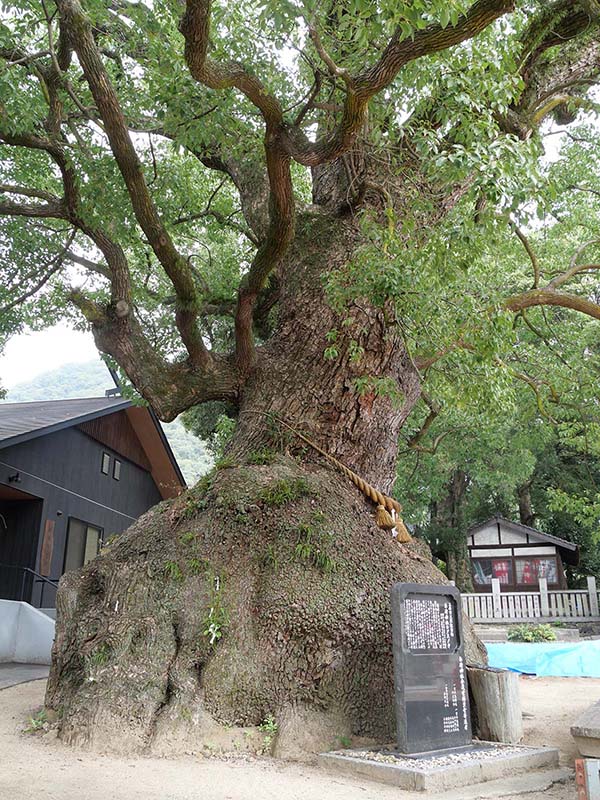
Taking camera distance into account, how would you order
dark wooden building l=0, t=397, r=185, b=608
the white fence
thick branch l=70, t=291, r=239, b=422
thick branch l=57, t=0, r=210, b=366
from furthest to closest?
the white fence, dark wooden building l=0, t=397, r=185, b=608, thick branch l=70, t=291, r=239, b=422, thick branch l=57, t=0, r=210, b=366

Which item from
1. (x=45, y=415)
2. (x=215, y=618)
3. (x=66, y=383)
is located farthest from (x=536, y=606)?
(x=66, y=383)

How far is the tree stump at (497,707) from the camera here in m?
5.20

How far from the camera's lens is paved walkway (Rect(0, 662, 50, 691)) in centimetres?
810

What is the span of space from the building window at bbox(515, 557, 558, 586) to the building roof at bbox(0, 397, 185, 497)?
1281 cm

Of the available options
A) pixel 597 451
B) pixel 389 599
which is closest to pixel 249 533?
pixel 389 599

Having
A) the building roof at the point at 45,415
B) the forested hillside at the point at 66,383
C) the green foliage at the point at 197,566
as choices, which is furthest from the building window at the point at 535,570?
the forested hillside at the point at 66,383

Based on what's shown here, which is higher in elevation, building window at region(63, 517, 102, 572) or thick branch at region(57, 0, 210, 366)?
thick branch at region(57, 0, 210, 366)

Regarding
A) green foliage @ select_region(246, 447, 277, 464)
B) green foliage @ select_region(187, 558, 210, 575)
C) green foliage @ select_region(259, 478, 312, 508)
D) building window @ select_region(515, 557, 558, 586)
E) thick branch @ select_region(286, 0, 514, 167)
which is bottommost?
green foliage @ select_region(187, 558, 210, 575)

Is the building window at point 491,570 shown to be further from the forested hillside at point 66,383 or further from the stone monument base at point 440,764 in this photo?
the forested hillside at point 66,383

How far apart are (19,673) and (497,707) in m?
6.96

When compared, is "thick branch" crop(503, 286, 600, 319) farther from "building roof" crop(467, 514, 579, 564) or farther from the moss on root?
"building roof" crop(467, 514, 579, 564)

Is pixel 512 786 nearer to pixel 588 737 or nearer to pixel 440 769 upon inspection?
pixel 440 769

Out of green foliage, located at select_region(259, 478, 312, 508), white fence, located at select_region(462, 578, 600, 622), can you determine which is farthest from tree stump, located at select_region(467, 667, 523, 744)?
white fence, located at select_region(462, 578, 600, 622)

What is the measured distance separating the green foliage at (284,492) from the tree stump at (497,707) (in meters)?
2.09
